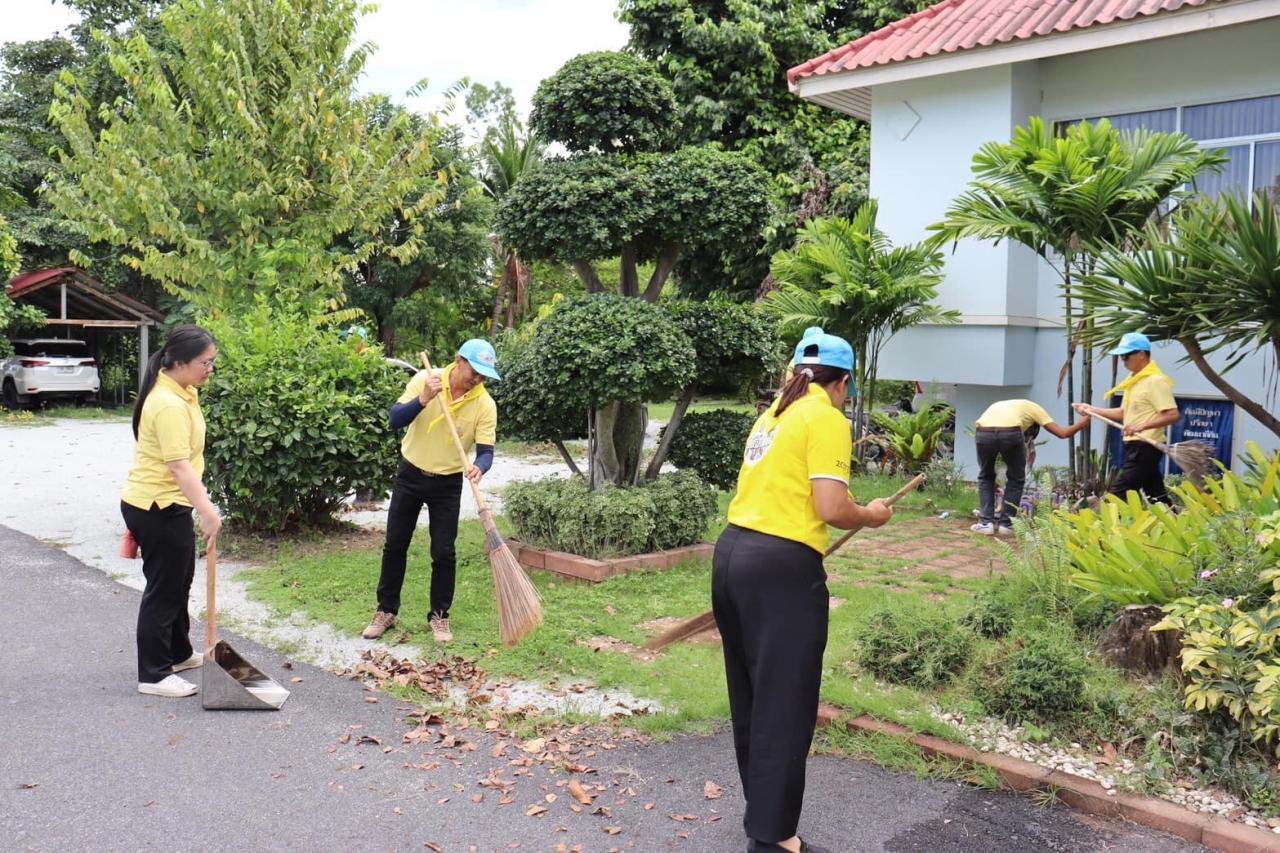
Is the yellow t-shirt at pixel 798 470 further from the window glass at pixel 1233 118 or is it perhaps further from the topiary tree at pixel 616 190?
the window glass at pixel 1233 118

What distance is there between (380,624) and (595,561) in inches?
72.1

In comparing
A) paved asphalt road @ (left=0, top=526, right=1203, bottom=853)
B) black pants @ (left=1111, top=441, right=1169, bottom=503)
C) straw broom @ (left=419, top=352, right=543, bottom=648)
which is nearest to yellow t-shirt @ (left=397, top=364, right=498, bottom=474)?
straw broom @ (left=419, top=352, right=543, bottom=648)

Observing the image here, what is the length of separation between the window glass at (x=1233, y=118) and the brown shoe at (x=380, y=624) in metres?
8.61

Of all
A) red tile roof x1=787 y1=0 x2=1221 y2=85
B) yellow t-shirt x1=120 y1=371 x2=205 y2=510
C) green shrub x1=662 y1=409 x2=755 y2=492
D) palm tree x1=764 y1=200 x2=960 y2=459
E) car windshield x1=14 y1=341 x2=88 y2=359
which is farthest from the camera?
car windshield x1=14 y1=341 x2=88 y2=359

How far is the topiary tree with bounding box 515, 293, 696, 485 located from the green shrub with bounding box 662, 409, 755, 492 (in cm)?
76

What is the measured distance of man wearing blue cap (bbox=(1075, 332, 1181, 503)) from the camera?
8.14 metres

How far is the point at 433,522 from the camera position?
6.33 m

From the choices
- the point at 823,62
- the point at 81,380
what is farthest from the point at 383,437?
the point at 81,380

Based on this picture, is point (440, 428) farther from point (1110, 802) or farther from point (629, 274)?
point (1110, 802)

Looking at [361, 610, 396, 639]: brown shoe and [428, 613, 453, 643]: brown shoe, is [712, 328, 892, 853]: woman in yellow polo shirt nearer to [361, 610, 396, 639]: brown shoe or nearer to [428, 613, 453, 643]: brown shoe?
[428, 613, 453, 643]: brown shoe

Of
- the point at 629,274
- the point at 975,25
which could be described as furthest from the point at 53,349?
the point at 975,25

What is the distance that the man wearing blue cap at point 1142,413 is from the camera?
814 centimetres

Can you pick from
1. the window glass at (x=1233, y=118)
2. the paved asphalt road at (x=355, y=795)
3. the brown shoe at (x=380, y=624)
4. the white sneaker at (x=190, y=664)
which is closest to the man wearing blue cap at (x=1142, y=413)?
the window glass at (x=1233, y=118)

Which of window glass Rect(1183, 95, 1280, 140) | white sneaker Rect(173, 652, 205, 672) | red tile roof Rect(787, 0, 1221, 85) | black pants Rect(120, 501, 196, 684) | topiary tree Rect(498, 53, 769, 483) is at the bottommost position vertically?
white sneaker Rect(173, 652, 205, 672)
